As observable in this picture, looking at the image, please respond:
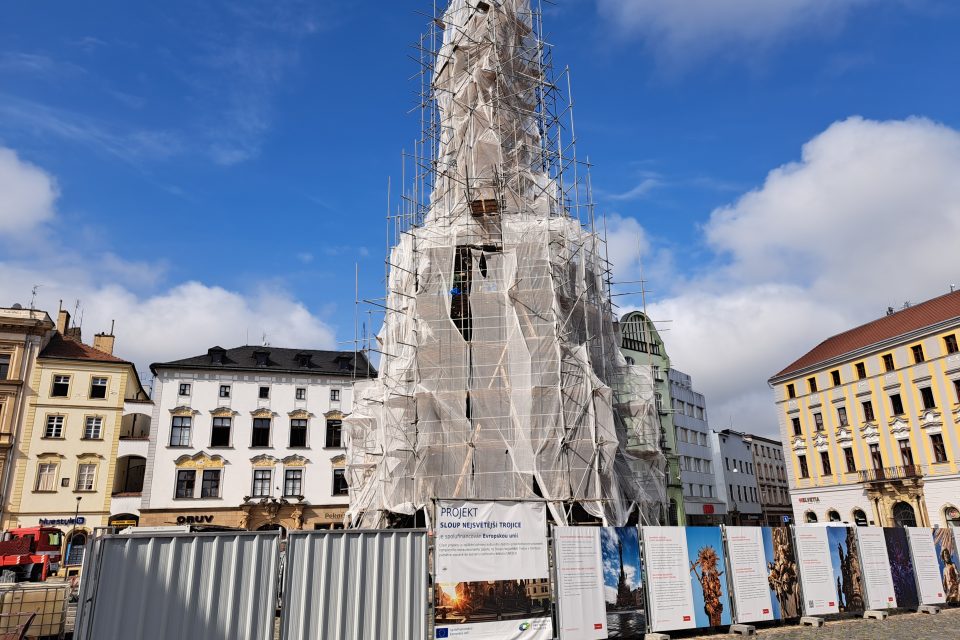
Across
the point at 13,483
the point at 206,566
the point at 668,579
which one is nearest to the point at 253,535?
the point at 206,566

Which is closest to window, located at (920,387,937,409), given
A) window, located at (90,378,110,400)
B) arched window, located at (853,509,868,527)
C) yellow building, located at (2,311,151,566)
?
arched window, located at (853,509,868,527)

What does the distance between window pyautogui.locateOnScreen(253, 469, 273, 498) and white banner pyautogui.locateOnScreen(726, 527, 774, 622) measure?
31.1 metres

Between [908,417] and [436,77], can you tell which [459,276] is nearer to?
[436,77]

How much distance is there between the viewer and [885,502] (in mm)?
40062

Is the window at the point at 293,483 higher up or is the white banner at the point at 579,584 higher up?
the window at the point at 293,483

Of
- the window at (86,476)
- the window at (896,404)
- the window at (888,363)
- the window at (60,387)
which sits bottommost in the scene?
the window at (86,476)

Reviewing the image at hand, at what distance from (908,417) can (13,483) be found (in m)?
50.4

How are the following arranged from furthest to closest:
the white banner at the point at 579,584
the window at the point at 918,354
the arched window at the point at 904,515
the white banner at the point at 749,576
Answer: the window at the point at 918,354, the arched window at the point at 904,515, the white banner at the point at 749,576, the white banner at the point at 579,584

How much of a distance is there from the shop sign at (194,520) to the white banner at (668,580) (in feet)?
103

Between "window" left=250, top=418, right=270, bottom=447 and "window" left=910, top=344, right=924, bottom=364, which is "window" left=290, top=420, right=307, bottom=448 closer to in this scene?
"window" left=250, top=418, right=270, bottom=447

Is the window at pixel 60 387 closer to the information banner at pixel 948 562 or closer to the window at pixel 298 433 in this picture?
the window at pixel 298 433

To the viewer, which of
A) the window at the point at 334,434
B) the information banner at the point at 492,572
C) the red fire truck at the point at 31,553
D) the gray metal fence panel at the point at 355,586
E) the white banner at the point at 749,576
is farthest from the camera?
the window at the point at 334,434

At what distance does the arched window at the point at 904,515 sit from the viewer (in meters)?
38.8


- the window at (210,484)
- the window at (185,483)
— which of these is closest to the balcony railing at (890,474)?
the window at (210,484)
